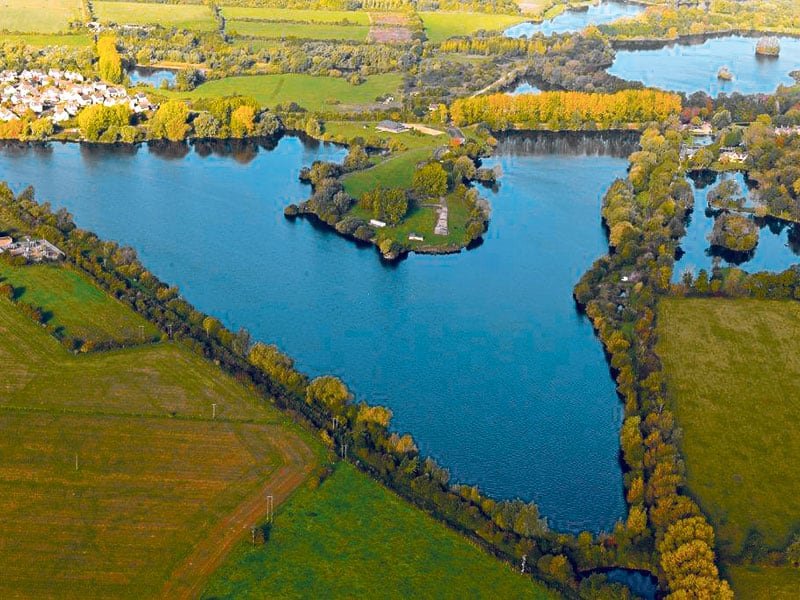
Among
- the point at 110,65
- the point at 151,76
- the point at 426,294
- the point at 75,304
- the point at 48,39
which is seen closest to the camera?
the point at 75,304

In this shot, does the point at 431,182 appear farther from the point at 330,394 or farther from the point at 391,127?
the point at 330,394

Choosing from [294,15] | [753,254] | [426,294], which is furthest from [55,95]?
[753,254]

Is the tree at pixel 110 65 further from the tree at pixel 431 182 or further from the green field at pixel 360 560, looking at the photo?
the green field at pixel 360 560

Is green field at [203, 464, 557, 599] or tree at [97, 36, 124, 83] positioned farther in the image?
tree at [97, 36, 124, 83]

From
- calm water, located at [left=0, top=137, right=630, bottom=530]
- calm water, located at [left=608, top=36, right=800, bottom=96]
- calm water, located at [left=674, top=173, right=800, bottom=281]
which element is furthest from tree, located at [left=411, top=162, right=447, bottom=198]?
calm water, located at [left=608, top=36, right=800, bottom=96]

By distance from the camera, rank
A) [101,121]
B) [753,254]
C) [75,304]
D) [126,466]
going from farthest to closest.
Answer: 1. [101,121]
2. [753,254]
3. [75,304]
4. [126,466]

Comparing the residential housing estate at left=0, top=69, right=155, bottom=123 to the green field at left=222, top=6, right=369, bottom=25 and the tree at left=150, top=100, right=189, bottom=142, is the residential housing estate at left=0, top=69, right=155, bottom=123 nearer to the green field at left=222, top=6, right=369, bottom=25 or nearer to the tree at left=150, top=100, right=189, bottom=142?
the tree at left=150, top=100, right=189, bottom=142
